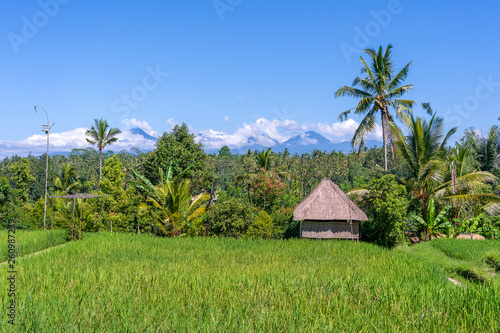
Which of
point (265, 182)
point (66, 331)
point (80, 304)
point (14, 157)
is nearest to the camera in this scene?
point (66, 331)

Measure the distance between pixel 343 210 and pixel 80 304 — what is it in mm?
10016

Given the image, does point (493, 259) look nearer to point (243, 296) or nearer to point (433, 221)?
point (433, 221)

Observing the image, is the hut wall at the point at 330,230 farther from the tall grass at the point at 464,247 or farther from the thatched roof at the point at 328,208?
the tall grass at the point at 464,247

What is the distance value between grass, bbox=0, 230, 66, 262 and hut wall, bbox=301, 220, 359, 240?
8.86 m

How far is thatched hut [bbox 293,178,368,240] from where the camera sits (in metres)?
13.2

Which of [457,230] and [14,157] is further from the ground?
[14,157]

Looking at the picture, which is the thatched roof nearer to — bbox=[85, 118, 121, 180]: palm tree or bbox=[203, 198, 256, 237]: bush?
bbox=[203, 198, 256, 237]: bush

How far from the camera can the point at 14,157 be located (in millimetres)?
53281

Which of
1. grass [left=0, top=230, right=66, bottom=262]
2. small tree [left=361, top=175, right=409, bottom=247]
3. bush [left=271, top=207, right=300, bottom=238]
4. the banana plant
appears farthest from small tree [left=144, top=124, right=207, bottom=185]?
the banana plant

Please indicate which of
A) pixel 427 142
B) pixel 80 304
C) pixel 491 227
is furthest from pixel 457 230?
A: pixel 80 304

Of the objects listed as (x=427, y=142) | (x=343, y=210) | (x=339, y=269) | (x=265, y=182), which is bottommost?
(x=339, y=269)

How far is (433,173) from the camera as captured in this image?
13625 millimetres

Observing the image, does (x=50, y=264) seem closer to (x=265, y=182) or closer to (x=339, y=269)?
(x=339, y=269)

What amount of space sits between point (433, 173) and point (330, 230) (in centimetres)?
447
